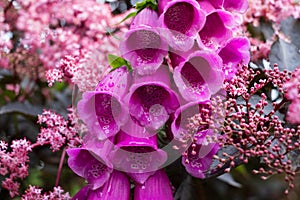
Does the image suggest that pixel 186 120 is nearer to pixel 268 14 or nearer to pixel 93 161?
pixel 93 161

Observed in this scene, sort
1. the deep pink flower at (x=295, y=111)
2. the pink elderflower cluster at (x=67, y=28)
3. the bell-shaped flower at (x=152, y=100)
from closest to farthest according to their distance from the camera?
the deep pink flower at (x=295, y=111)
the bell-shaped flower at (x=152, y=100)
the pink elderflower cluster at (x=67, y=28)

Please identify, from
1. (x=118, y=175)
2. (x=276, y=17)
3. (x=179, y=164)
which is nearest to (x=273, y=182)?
(x=276, y=17)

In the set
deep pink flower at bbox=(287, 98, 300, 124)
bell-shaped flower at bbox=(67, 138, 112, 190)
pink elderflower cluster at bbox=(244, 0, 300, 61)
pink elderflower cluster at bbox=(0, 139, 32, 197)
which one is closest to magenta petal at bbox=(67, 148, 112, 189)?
bell-shaped flower at bbox=(67, 138, 112, 190)

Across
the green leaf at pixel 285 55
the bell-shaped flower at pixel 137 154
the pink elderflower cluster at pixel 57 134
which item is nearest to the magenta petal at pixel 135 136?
the bell-shaped flower at pixel 137 154

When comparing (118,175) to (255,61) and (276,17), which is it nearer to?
(255,61)

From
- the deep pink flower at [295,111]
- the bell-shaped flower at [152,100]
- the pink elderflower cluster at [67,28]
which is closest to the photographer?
the deep pink flower at [295,111]

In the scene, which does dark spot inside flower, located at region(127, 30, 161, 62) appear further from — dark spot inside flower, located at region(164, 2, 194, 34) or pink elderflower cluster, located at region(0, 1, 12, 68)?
pink elderflower cluster, located at region(0, 1, 12, 68)

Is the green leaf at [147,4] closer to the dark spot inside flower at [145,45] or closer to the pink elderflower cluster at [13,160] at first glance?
the dark spot inside flower at [145,45]

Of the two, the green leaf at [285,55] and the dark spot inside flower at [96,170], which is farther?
the green leaf at [285,55]

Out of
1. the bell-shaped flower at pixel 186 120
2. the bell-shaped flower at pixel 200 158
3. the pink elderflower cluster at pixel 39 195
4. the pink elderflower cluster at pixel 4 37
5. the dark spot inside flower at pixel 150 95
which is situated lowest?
the pink elderflower cluster at pixel 39 195
